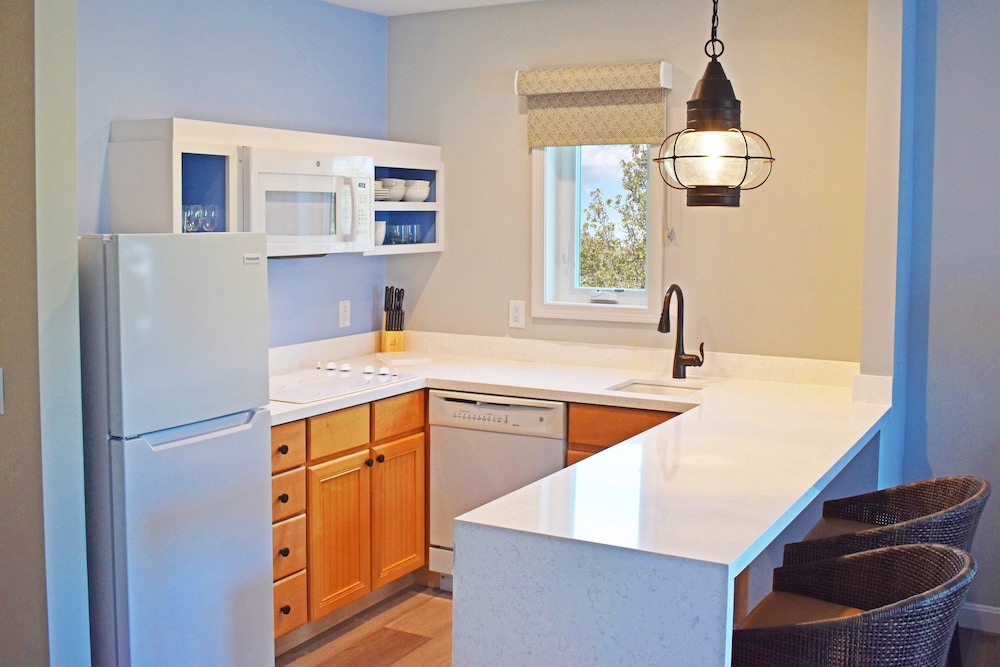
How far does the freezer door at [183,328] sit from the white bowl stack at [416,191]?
1.40m

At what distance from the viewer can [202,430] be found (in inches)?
113

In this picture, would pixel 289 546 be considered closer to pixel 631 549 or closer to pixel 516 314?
pixel 516 314

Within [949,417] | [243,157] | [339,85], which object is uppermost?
[339,85]

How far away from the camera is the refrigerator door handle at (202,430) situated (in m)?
2.73

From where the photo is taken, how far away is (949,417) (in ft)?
12.0

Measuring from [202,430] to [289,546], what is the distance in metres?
0.67

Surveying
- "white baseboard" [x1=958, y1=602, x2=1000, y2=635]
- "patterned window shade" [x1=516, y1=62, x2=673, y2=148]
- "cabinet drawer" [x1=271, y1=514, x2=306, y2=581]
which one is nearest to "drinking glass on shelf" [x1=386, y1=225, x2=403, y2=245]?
"patterned window shade" [x1=516, y1=62, x2=673, y2=148]

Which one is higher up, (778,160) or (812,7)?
(812,7)

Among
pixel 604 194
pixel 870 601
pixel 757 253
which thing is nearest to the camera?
pixel 870 601

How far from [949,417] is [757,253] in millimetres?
918

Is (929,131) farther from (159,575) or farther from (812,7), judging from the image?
(159,575)

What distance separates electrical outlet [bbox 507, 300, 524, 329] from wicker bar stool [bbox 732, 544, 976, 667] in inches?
90.4

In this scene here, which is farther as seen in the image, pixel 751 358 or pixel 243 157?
pixel 751 358

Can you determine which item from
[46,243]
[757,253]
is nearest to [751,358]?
[757,253]
